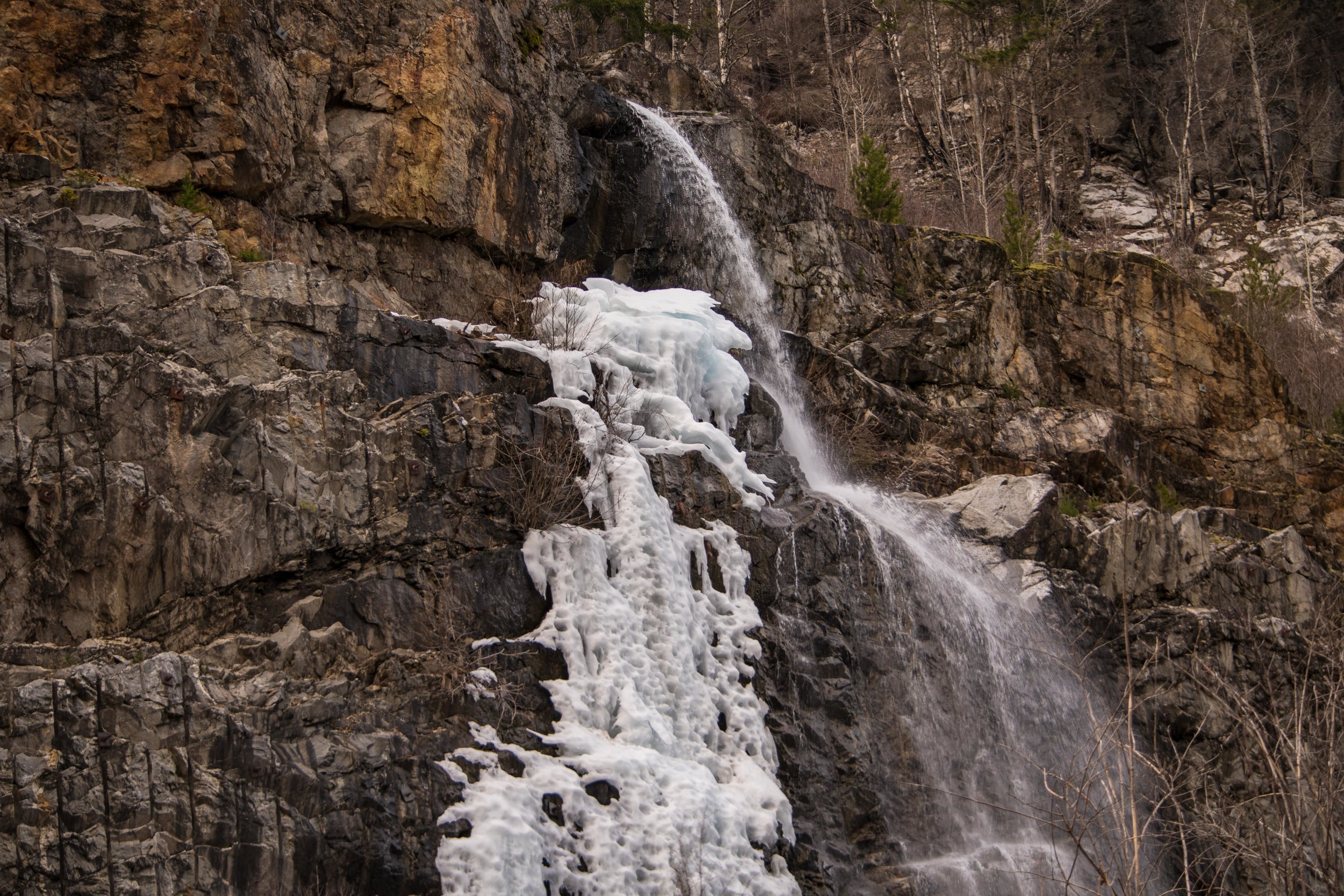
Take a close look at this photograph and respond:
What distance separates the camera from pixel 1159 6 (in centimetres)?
3809

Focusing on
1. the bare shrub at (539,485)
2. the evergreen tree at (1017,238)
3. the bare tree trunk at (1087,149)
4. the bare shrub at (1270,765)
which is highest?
the bare tree trunk at (1087,149)

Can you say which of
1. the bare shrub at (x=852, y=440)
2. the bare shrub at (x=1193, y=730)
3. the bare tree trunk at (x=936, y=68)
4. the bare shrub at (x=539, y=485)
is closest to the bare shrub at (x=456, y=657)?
the bare shrub at (x=539, y=485)

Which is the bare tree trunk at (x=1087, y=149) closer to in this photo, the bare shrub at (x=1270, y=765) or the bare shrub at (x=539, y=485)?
the bare shrub at (x=1270, y=765)

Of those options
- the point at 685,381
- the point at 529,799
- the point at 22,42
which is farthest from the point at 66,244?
the point at 685,381

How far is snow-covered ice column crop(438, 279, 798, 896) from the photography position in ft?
31.5

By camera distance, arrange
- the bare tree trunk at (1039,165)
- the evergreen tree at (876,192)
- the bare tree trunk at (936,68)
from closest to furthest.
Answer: the evergreen tree at (876,192), the bare tree trunk at (1039,165), the bare tree trunk at (936,68)

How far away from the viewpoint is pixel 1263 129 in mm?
34656

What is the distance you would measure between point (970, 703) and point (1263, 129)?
91.5 ft

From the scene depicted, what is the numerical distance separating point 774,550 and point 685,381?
2.66 m

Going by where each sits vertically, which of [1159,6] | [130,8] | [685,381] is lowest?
[685,381]

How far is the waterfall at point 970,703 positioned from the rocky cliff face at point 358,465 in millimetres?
351

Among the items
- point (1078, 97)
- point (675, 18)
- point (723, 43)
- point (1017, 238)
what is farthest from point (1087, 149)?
point (1017, 238)

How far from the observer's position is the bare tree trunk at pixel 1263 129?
113 ft

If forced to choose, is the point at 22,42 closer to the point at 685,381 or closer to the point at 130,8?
the point at 130,8
